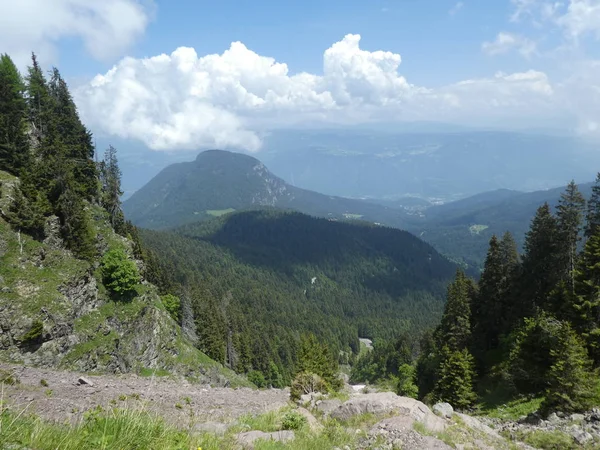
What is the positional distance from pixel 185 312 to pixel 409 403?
6736cm

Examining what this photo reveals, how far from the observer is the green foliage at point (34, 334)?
97.0ft

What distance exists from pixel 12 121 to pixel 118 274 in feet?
86.6

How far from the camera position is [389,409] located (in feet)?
43.2

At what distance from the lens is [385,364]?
109 meters

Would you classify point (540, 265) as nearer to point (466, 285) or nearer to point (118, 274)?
point (466, 285)

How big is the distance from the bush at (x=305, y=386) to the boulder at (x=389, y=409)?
8869mm

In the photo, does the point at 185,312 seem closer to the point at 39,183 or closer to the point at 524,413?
the point at 39,183

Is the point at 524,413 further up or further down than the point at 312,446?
further down

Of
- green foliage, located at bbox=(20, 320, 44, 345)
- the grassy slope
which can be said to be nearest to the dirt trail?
the grassy slope

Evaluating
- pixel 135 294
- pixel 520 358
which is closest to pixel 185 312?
pixel 135 294

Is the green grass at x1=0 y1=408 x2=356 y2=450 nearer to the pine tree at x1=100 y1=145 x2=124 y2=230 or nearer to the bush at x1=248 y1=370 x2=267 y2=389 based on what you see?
the pine tree at x1=100 y1=145 x2=124 y2=230

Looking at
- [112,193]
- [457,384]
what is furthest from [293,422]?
[112,193]

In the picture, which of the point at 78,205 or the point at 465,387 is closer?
the point at 465,387

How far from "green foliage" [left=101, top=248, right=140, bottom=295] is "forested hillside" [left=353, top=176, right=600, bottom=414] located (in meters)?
37.4
